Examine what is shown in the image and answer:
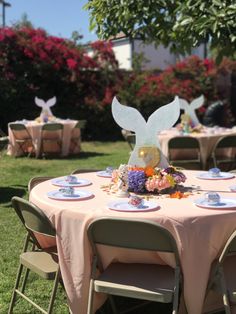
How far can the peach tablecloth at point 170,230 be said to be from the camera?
2.94m

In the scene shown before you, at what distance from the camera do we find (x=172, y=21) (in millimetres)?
6684

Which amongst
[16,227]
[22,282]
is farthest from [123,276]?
[16,227]

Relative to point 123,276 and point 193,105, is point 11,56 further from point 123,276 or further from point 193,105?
point 123,276

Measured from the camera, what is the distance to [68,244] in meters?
3.14

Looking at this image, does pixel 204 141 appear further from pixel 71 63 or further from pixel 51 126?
pixel 71 63

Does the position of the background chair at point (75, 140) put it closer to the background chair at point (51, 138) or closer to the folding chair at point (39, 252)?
the background chair at point (51, 138)

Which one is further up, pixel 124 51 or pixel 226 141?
pixel 124 51

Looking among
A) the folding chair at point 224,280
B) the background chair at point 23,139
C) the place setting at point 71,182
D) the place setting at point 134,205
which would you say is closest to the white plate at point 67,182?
the place setting at point 71,182

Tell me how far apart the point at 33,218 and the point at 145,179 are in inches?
35.7

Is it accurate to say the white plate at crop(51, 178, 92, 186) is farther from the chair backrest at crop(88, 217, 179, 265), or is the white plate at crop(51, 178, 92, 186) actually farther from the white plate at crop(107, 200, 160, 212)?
the chair backrest at crop(88, 217, 179, 265)

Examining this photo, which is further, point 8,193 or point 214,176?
point 8,193

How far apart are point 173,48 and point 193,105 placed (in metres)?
2.31

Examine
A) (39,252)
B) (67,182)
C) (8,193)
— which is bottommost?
(8,193)

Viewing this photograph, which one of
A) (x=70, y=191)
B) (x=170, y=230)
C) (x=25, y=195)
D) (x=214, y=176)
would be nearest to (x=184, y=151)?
(x=25, y=195)
